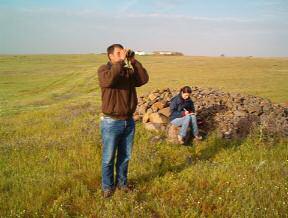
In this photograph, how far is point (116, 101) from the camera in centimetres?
564

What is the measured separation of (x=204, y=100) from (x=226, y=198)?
7751mm

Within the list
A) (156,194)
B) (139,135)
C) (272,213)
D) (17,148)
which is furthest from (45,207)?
(139,135)

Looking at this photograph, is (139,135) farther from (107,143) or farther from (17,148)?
(107,143)

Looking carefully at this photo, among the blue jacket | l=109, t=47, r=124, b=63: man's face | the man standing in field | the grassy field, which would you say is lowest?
the grassy field

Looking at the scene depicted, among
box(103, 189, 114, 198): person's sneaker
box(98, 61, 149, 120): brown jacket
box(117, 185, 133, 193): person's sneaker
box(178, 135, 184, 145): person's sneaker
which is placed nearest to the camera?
box(98, 61, 149, 120): brown jacket

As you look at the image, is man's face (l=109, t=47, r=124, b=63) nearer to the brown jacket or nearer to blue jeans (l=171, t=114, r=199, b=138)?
the brown jacket

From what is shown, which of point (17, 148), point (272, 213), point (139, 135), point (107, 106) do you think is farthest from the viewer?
point (139, 135)

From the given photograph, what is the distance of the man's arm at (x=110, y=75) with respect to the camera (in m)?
5.34

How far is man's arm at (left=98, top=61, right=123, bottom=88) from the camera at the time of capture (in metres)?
5.34

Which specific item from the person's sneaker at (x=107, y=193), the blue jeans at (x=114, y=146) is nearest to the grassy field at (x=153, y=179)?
the person's sneaker at (x=107, y=193)

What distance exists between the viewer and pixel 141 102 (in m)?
14.1

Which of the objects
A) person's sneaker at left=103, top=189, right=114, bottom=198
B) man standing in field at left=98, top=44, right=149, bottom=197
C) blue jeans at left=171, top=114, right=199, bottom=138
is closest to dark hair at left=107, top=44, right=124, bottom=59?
man standing in field at left=98, top=44, right=149, bottom=197

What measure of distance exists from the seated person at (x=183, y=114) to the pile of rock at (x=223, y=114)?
352 mm

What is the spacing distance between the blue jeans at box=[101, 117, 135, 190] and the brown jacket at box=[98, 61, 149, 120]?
151 mm
